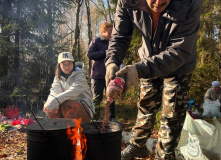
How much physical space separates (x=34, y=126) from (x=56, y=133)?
471 mm

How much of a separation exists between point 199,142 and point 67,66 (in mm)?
2763

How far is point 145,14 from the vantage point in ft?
7.57

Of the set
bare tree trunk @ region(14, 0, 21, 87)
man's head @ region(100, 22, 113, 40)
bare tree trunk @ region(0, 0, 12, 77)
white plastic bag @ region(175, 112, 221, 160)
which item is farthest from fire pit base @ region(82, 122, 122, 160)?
bare tree trunk @ region(0, 0, 12, 77)

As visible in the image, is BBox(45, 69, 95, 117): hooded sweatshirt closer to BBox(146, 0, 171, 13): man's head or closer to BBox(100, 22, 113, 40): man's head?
BBox(100, 22, 113, 40): man's head

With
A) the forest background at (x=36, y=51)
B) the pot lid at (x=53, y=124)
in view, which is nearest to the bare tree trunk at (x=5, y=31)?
the forest background at (x=36, y=51)

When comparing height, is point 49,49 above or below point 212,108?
above

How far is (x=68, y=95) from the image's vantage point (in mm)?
4059

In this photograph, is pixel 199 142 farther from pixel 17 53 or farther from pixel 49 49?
pixel 17 53

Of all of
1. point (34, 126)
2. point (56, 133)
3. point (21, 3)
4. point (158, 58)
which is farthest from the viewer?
point (21, 3)

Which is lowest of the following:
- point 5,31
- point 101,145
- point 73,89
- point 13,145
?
point 13,145

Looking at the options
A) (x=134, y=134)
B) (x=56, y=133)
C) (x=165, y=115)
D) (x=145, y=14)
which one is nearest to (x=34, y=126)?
(x=56, y=133)

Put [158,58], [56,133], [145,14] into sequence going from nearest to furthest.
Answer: [158,58] → [56,133] → [145,14]

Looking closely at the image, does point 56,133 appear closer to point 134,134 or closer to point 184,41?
point 134,134

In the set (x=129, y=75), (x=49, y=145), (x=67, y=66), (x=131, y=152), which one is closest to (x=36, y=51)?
Result: (x=67, y=66)
